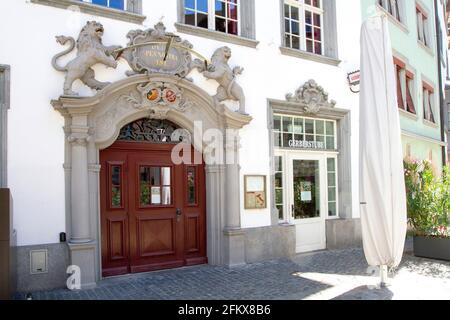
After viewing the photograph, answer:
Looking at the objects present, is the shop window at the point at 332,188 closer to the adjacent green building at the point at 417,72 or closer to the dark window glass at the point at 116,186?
the adjacent green building at the point at 417,72

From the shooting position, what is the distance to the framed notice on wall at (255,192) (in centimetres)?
816

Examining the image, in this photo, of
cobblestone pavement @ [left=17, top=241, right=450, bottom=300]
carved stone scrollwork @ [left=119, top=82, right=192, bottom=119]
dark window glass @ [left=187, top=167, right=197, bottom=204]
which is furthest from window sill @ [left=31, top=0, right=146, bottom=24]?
cobblestone pavement @ [left=17, top=241, right=450, bottom=300]

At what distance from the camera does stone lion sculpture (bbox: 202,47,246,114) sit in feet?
25.5

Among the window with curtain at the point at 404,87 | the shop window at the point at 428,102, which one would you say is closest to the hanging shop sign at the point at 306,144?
the window with curtain at the point at 404,87

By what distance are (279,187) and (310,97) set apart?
2.01 metres

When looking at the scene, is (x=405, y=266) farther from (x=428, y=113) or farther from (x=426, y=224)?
(x=428, y=113)

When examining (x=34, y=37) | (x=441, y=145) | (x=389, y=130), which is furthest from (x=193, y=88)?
(x=441, y=145)

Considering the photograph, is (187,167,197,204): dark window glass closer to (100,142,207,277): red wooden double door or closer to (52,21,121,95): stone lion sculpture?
(100,142,207,277): red wooden double door

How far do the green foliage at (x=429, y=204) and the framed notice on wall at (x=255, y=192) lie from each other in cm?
293

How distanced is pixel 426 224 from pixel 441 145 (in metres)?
9.23

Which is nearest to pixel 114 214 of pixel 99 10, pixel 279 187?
pixel 99 10

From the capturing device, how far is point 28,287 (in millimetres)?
5977

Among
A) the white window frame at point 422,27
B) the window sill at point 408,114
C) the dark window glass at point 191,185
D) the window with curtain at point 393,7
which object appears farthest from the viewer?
the white window frame at point 422,27

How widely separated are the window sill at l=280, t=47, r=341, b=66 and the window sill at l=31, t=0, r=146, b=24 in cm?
317
